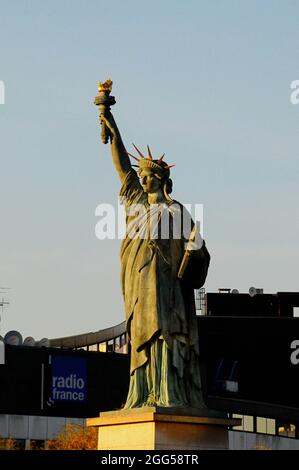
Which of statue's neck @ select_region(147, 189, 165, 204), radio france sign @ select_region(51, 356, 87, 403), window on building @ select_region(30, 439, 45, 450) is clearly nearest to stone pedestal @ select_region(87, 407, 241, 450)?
statue's neck @ select_region(147, 189, 165, 204)

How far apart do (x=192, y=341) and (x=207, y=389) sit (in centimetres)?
5555

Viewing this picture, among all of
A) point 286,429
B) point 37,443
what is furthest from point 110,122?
point 286,429

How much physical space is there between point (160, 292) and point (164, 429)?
3.30 m

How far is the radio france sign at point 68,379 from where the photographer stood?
78.2 m

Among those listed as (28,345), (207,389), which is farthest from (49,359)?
(207,389)

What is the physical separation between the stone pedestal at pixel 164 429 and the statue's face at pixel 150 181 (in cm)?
539

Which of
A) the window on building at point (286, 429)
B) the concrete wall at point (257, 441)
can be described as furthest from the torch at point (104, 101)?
the window on building at point (286, 429)

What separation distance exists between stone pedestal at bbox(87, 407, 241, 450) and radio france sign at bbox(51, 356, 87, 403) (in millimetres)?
44677

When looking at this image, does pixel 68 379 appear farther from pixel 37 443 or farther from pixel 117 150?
pixel 117 150

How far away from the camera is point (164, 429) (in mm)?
32375

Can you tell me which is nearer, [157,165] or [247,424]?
[157,165]

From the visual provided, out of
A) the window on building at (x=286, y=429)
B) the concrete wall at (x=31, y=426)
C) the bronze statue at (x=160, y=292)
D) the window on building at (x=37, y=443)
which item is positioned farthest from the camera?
the window on building at (x=286, y=429)

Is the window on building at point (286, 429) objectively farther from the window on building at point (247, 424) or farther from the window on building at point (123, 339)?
the window on building at point (123, 339)

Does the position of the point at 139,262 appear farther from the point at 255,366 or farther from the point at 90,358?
the point at 255,366
